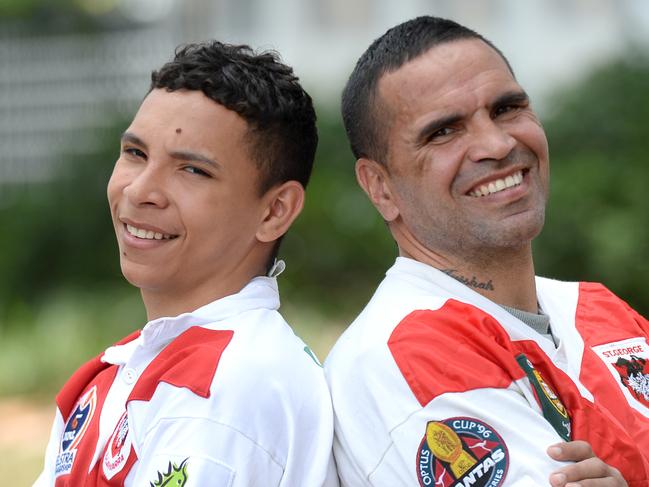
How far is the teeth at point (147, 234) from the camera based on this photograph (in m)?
2.85

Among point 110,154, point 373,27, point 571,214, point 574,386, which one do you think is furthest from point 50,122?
point 574,386

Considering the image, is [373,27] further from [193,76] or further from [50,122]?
[193,76]

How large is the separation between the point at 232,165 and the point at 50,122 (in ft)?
28.9

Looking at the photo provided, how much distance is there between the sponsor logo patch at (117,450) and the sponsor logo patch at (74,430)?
0.62ft

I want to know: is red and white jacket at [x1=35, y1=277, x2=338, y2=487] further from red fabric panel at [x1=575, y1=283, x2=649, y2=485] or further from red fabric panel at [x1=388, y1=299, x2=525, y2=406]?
red fabric panel at [x1=575, y1=283, x2=649, y2=485]

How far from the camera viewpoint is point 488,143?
2.83 meters

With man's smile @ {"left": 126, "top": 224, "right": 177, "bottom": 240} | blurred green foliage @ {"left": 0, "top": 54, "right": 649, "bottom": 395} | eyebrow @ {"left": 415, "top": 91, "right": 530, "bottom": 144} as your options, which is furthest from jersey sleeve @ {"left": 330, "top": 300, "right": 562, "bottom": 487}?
blurred green foliage @ {"left": 0, "top": 54, "right": 649, "bottom": 395}

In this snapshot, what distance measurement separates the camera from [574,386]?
8.73ft

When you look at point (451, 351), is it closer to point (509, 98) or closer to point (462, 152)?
point (462, 152)

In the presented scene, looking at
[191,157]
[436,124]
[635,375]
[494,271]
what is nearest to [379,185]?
[436,124]

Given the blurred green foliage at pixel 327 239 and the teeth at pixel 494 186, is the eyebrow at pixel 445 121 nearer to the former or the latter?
the teeth at pixel 494 186

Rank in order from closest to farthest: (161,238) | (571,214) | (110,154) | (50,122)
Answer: (161,238)
(571,214)
(110,154)
(50,122)

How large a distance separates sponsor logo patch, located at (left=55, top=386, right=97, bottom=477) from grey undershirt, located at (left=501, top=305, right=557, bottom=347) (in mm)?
1189

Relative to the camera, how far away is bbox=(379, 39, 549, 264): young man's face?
9.32 feet
